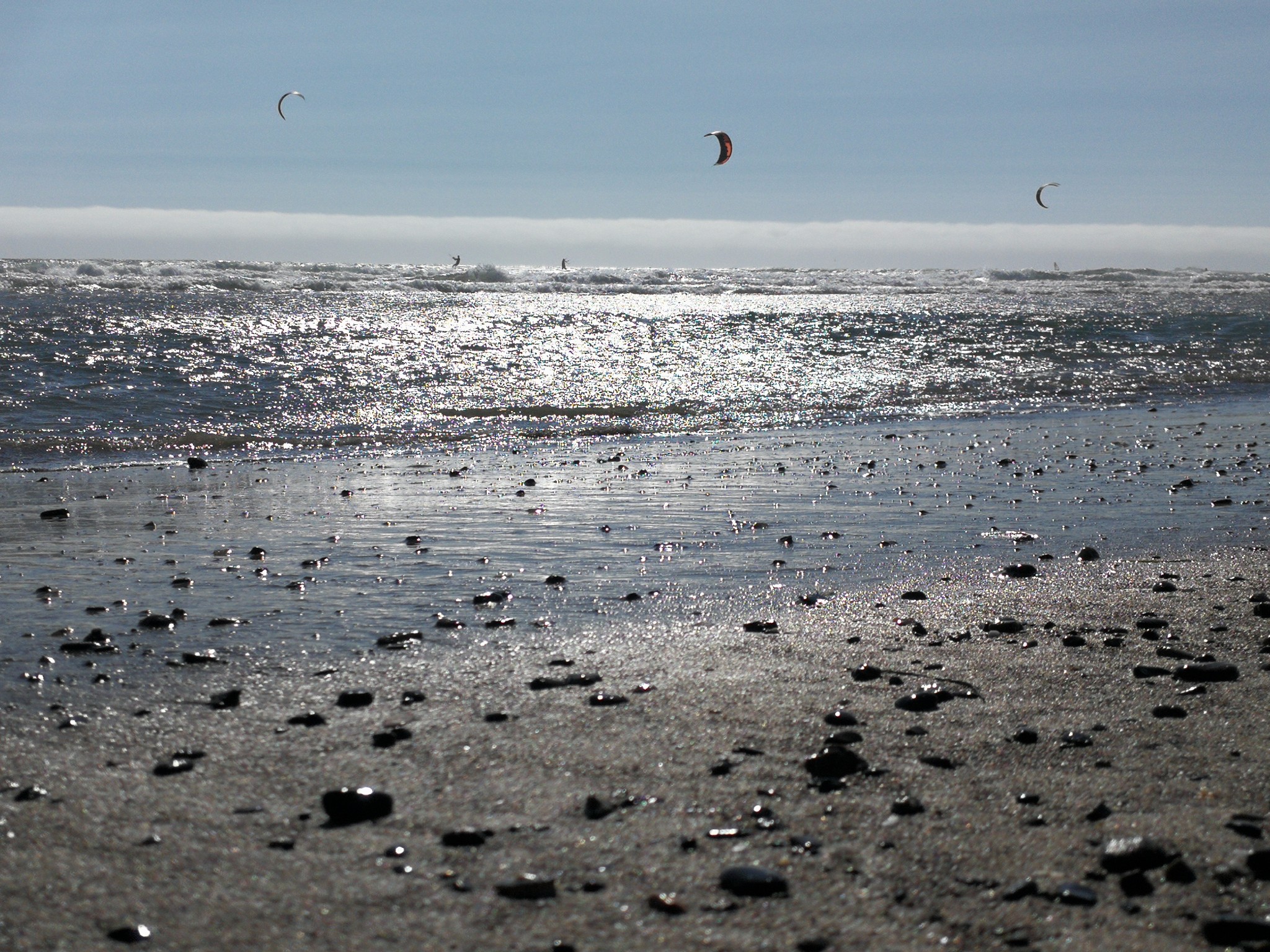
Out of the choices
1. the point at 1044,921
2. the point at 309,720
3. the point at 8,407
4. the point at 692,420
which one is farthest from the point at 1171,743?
the point at 8,407

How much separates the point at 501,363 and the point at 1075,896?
720 inches

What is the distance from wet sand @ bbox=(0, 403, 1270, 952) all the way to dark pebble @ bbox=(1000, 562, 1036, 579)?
72mm

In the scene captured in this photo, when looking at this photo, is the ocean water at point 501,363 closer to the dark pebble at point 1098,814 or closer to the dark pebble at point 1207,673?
the dark pebble at point 1207,673

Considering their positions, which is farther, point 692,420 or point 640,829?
point 692,420

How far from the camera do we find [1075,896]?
9.18ft

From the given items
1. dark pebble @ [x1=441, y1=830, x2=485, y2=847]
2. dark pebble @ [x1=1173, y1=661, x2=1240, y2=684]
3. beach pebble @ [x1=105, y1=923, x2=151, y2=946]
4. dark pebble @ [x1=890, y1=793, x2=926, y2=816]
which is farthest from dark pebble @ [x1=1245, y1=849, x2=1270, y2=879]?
beach pebble @ [x1=105, y1=923, x2=151, y2=946]

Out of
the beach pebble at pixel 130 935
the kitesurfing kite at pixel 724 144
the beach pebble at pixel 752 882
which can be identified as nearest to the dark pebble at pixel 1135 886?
the beach pebble at pixel 752 882

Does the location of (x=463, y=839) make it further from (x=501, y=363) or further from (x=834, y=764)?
(x=501, y=363)

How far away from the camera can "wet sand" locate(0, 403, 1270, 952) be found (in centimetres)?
277

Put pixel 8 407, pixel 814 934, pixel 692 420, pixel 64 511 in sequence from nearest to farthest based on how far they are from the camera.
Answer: pixel 814 934 → pixel 64 511 → pixel 8 407 → pixel 692 420

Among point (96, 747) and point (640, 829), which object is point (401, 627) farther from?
point (640, 829)

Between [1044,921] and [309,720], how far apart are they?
246 cm

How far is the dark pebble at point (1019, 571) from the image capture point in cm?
640

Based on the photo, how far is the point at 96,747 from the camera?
12.4 ft
